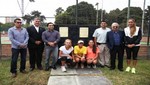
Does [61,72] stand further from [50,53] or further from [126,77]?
[126,77]

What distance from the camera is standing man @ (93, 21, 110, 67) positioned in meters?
9.45

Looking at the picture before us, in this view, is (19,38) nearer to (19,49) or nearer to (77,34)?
(19,49)

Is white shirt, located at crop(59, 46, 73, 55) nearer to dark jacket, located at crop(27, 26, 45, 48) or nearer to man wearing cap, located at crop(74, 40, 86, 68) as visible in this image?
man wearing cap, located at crop(74, 40, 86, 68)

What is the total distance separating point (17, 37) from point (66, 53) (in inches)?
64.8

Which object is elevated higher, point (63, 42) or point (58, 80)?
point (63, 42)

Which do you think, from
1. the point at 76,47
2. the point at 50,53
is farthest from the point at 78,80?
the point at 50,53

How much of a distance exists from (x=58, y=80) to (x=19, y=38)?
176cm

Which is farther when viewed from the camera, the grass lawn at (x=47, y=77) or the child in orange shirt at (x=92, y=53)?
the child in orange shirt at (x=92, y=53)

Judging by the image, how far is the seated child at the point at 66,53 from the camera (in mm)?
8867

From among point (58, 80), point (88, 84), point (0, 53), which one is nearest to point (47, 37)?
point (58, 80)

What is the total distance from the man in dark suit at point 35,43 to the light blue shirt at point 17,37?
0.40 metres

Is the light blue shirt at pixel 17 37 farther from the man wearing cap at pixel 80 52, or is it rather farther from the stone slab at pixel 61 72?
the man wearing cap at pixel 80 52

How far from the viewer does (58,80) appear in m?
7.72

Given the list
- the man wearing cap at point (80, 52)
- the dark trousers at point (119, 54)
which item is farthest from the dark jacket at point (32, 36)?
the dark trousers at point (119, 54)
